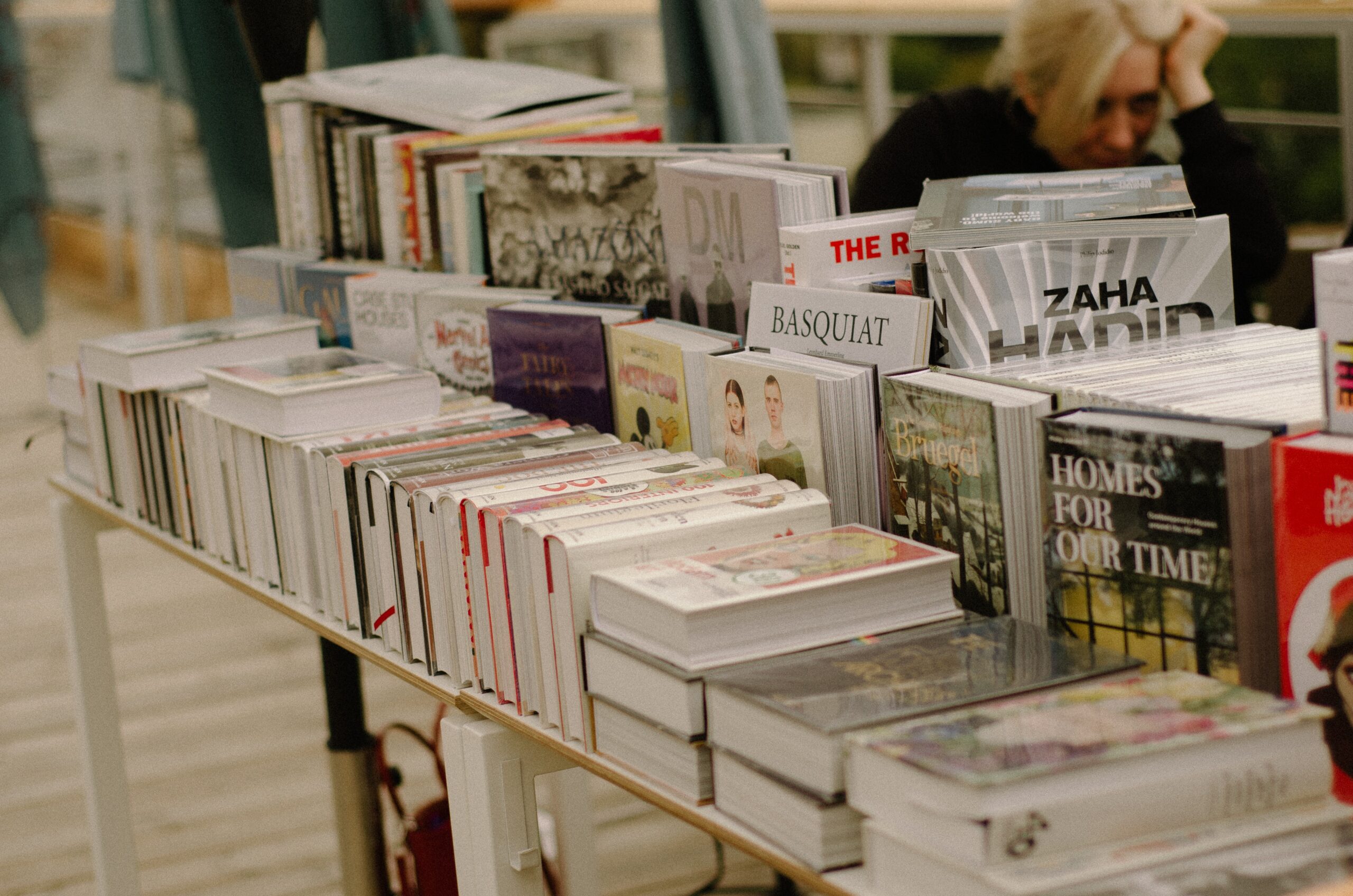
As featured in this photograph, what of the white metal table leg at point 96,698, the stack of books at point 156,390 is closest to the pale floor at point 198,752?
the white metal table leg at point 96,698

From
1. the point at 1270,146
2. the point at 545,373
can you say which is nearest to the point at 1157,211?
the point at 545,373

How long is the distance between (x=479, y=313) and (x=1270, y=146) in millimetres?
2043

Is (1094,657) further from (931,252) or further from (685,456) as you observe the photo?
(685,456)

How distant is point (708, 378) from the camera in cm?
130

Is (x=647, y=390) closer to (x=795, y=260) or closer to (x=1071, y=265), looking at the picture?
(x=795, y=260)

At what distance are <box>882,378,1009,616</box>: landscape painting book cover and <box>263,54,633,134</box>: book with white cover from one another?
0.93m

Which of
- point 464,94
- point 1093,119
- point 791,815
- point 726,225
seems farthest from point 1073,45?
point 791,815

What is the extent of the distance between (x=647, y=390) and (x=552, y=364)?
6.5 inches

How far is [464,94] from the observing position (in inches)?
77.6

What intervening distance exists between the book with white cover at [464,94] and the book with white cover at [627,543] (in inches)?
35.9

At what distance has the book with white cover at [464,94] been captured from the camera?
1898mm

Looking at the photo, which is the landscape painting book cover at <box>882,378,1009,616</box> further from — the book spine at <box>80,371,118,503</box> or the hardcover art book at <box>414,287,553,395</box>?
the book spine at <box>80,371,118,503</box>

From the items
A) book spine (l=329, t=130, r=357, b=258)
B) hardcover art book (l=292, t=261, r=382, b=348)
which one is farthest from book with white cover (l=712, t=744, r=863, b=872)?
book spine (l=329, t=130, r=357, b=258)

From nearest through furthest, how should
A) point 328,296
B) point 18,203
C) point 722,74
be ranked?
point 328,296
point 722,74
point 18,203
